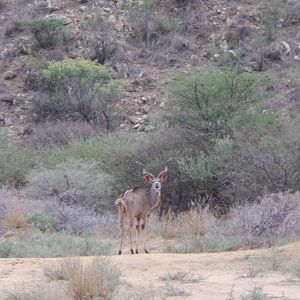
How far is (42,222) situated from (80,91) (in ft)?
66.6

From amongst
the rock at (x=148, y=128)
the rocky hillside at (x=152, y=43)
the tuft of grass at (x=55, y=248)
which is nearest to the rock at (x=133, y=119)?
the rocky hillside at (x=152, y=43)

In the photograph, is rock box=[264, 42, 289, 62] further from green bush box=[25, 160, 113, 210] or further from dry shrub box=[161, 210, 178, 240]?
dry shrub box=[161, 210, 178, 240]

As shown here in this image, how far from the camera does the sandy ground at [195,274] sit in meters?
9.61

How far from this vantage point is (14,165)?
85.6 ft

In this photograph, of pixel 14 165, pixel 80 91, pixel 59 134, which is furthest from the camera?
pixel 80 91

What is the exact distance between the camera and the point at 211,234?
49.8ft

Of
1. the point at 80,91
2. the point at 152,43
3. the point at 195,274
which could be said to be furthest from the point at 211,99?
the point at 152,43

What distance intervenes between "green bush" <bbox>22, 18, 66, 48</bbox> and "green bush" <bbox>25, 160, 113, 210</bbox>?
64.5 feet

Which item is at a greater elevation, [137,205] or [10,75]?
[137,205]

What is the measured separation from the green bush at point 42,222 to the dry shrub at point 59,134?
500 inches

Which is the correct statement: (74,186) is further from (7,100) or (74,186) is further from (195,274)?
(7,100)

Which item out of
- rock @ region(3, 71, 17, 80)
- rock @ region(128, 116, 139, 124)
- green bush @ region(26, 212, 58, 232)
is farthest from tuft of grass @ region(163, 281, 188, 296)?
rock @ region(3, 71, 17, 80)

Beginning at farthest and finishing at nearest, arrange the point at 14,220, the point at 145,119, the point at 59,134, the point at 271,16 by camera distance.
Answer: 1. the point at 271,16
2. the point at 145,119
3. the point at 59,134
4. the point at 14,220

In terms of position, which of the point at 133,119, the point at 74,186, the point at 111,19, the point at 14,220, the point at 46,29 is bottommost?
the point at 133,119
